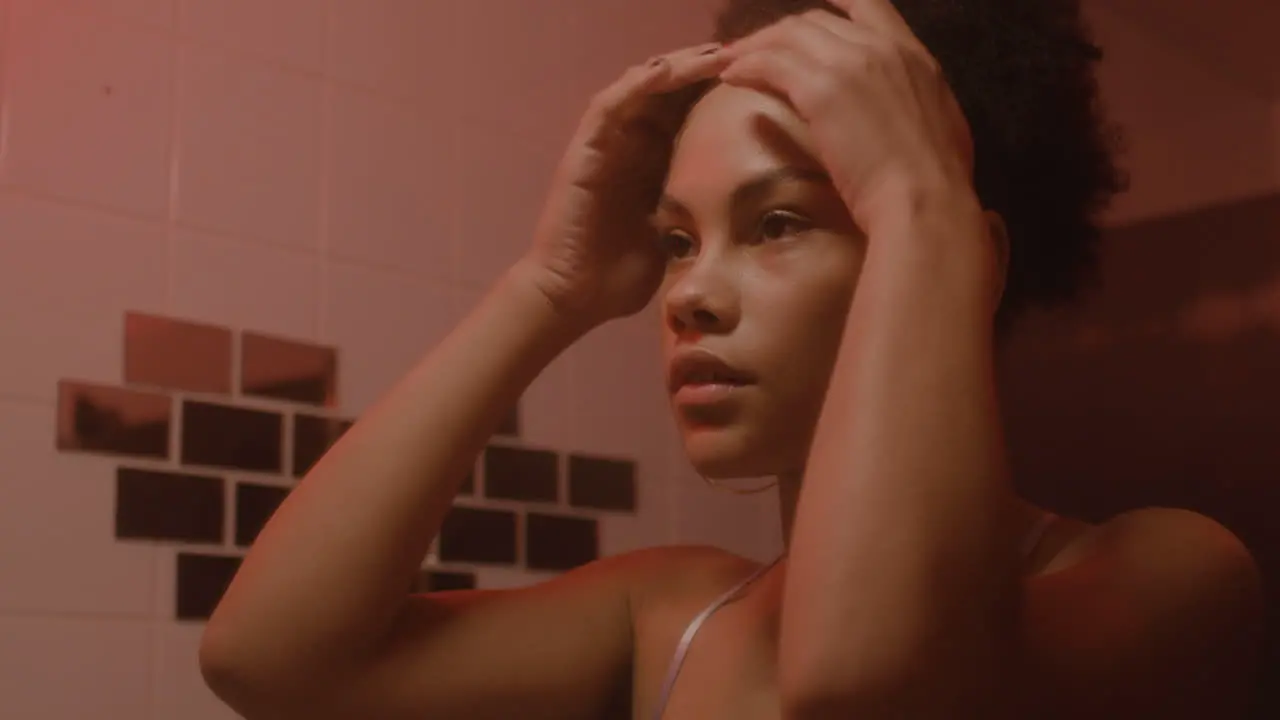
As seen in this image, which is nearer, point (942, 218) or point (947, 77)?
point (942, 218)

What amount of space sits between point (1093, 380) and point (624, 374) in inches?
20.9

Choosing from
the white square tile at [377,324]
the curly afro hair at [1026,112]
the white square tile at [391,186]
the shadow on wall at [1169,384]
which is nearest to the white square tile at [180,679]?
the white square tile at [377,324]

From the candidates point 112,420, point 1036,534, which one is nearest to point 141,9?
point 112,420

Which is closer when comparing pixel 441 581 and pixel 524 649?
pixel 524 649

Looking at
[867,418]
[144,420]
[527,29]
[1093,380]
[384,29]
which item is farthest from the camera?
[1093,380]

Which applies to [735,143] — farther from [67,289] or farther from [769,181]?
[67,289]

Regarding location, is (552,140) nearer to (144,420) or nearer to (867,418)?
(144,420)

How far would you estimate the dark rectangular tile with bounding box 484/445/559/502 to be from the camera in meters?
→ 1.27

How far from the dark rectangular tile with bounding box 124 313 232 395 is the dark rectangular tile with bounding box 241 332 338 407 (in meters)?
0.02

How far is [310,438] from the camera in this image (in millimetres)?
1173

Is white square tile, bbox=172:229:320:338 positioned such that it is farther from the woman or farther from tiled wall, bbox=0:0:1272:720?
the woman

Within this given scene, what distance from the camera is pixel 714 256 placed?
0.79 meters

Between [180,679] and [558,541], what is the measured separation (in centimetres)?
37

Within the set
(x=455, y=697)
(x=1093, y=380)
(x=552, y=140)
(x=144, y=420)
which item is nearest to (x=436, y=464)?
(x=455, y=697)
